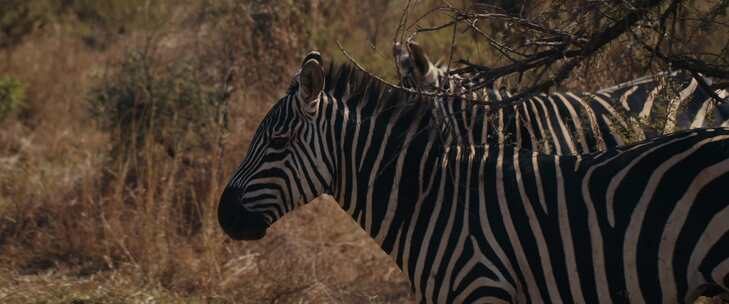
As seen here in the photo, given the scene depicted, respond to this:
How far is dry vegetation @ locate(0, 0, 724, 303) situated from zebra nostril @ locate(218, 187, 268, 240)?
962mm

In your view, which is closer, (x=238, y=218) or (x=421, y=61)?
(x=238, y=218)

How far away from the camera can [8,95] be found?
9234mm

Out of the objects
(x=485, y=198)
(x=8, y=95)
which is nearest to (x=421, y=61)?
(x=485, y=198)

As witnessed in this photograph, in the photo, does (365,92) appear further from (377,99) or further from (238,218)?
(238,218)

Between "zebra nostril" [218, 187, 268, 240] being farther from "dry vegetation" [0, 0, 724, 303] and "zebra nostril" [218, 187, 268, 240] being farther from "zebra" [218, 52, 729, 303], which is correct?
"dry vegetation" [0, 0, 724, 303]

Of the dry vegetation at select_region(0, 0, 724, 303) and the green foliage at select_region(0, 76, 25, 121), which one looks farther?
the green foliage at select_region(0, 76, 25, 121)

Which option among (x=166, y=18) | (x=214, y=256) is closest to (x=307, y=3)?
(x=166, y=18)

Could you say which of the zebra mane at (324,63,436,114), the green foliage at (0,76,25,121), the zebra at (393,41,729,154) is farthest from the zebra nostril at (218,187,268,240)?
the green foliage at (0,76,25,121)

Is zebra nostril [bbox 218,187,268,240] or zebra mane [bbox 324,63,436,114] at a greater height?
zebra mane [bbox 324,63,436,114]

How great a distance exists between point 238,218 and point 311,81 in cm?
66

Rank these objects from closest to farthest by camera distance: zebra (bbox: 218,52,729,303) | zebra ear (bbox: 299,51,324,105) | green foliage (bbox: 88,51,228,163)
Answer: zebra (bbox: 218,52,729,303) < zebra ear (bbox: 299,51,324,105) < green foliage (bbox: 88,51,228,163)

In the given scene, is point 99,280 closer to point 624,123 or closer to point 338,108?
point 338,108

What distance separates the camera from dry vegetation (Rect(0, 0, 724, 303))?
581cm

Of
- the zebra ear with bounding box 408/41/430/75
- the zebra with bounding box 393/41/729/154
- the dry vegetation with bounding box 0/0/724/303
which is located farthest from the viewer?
the zebra ear with bounding box 408/41/430/75
